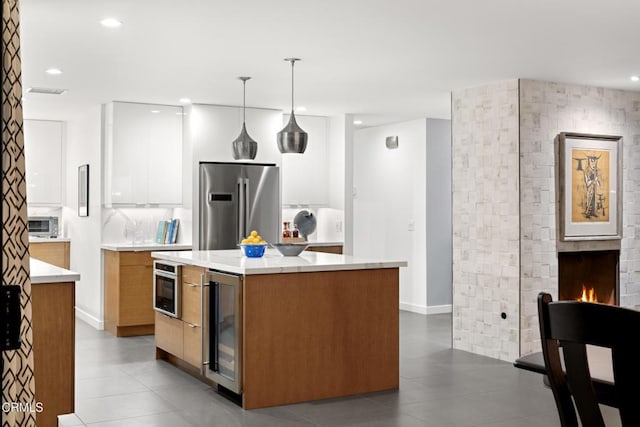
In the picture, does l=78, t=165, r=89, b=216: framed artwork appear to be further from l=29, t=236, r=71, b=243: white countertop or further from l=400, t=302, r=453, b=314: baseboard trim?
l=400, t=302, r=453, b=314: baseboard trim

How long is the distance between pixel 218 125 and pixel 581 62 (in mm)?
3864

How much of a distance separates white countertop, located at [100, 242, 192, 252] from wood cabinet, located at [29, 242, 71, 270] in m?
1.62

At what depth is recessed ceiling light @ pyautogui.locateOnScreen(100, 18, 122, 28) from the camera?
13.8 feet

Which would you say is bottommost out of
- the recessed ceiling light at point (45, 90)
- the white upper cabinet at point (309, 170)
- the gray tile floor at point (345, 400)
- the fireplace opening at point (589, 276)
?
the gray tile floor at point (345, 400)

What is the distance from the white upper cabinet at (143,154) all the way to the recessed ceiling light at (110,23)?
3151mm

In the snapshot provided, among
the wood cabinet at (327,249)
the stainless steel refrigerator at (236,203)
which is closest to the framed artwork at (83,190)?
the stainless steel refrigerator at (236,203)

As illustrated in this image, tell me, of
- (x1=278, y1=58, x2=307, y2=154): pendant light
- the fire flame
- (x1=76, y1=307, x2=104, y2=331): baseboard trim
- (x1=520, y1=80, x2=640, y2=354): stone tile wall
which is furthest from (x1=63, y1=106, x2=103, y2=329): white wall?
the fire flame

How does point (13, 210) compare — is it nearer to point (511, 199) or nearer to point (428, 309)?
point (511, 199)

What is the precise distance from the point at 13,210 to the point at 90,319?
664 cm

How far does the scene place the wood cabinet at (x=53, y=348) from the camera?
3.60 meters

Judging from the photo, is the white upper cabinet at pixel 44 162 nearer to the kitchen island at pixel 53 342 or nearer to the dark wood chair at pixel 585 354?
the kitchen island at pixel 53 342

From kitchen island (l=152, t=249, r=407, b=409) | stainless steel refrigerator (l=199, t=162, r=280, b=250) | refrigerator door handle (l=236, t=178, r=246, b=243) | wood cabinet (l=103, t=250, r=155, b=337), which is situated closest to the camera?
kitchen island (l=152, t=249, r=407, b=409)

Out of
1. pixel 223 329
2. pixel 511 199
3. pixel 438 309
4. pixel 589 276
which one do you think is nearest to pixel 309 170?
pixel 438 309

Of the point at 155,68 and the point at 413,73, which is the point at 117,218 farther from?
the point at 413,73
